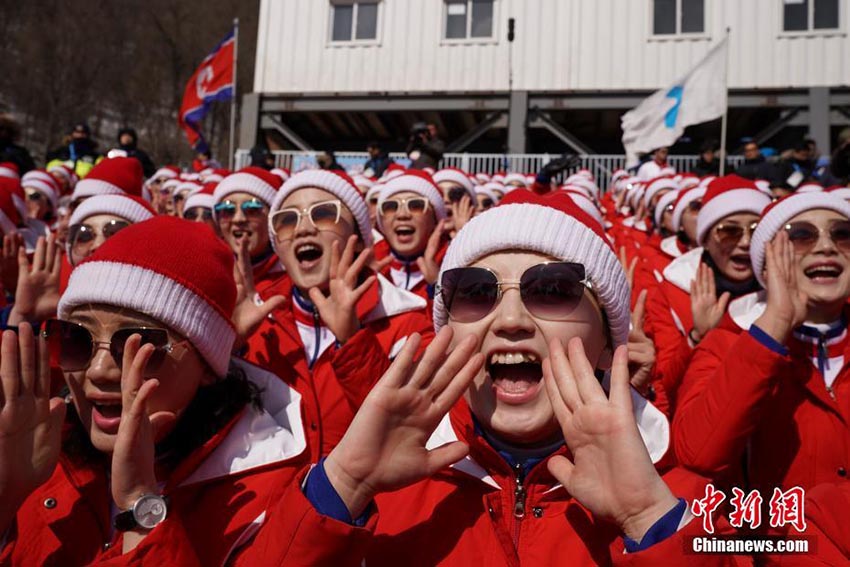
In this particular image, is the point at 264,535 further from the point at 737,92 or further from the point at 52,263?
the point at 737,92

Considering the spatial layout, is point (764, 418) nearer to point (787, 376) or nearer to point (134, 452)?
point (787, 376)

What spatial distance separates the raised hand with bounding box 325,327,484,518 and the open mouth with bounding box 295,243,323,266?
2144mm

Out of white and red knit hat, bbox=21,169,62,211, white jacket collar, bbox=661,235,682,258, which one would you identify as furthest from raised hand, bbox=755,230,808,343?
white and red knit hat, bbox=21,169,62,211

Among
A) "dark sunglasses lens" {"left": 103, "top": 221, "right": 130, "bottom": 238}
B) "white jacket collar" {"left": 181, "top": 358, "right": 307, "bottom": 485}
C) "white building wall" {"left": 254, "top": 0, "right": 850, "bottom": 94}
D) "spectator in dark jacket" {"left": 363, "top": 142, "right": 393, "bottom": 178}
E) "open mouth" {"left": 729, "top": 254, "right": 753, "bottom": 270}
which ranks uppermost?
"white building wall" {"left": 254, "top": 0, "right": 850, "bottom": 94}

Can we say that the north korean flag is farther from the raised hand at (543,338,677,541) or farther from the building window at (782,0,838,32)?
the building window at (782,0,838,32)

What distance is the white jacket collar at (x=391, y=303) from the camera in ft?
11.3

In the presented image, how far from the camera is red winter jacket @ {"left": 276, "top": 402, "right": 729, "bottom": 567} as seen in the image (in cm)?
166

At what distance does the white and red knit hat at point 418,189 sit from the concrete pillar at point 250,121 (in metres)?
14.0

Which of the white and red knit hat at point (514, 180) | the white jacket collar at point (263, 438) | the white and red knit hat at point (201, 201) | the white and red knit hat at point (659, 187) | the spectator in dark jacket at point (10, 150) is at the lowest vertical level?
the white jacket collar at point (263, 438)

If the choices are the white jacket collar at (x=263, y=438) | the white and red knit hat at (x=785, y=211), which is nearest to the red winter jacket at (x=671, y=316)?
the white and red knit hat at (x=785, y=211)

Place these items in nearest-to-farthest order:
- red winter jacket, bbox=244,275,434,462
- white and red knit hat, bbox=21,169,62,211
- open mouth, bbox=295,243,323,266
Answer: red winter jacket, bbox=244,275,434,462 → open mouth, bbox=295,243,323,266 → white and red knit hat, bbox=21,169,62,211

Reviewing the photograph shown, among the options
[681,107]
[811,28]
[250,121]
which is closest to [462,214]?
[681,107]

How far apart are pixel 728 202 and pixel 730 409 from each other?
2.53 metres

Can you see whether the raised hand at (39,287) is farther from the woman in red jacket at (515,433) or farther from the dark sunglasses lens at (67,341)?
the woman in red jacket at (515,433)
